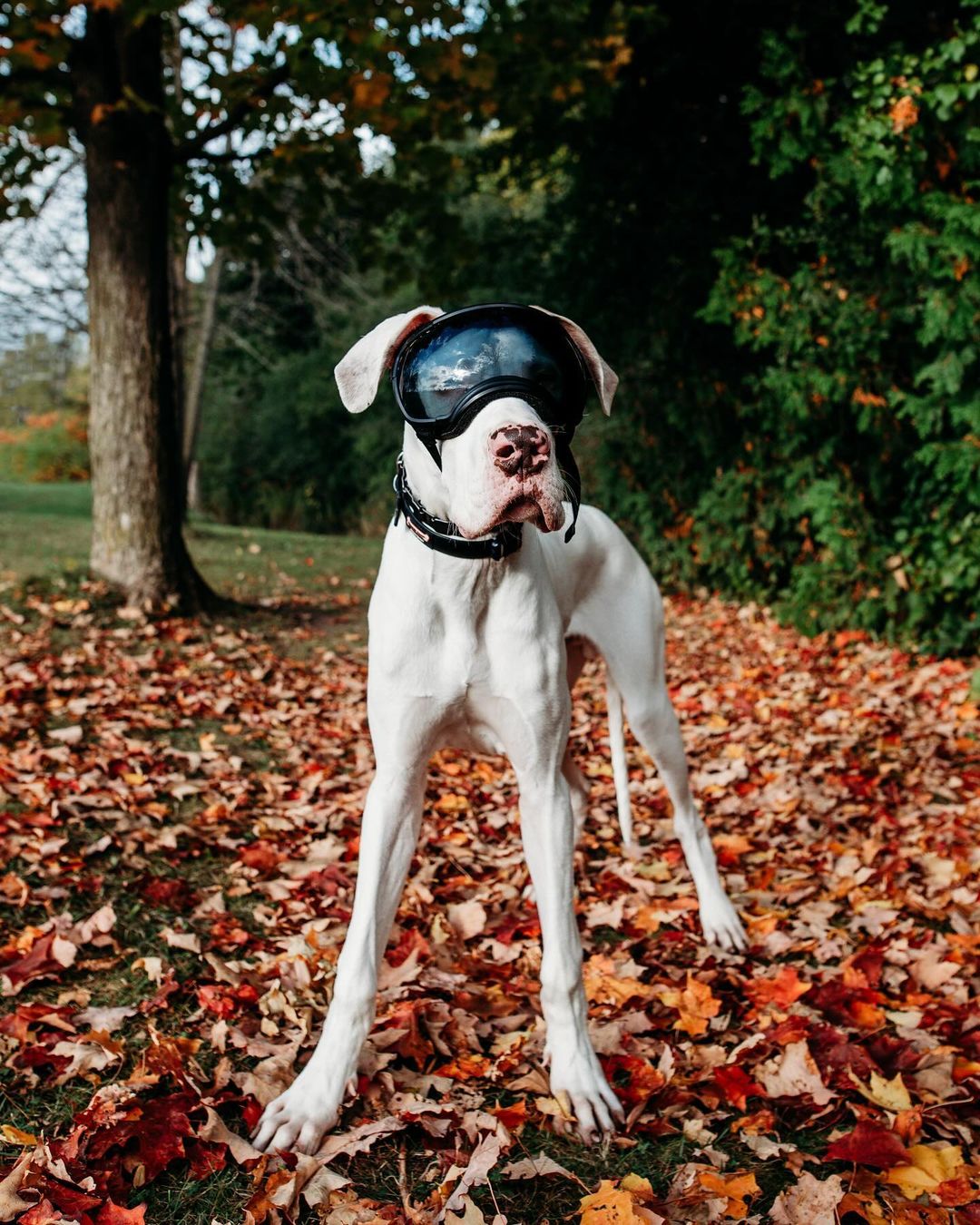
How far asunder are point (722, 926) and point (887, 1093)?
89cm

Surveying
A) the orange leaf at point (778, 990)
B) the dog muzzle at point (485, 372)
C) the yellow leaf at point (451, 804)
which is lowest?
the yellow leaf at point (451, 804)

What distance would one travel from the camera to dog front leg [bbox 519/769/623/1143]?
2.33 m

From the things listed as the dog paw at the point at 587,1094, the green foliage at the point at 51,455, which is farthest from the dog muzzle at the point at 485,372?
the green foliage at the point at 51,455

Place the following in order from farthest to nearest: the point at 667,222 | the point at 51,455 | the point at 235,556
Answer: the point at 51,455 < the point at 235,556 < the point at 667,222

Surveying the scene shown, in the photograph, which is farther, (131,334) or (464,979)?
(131,334)

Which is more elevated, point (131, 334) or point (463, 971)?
point (131, 334)

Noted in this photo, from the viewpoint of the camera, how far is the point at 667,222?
30.0 feet

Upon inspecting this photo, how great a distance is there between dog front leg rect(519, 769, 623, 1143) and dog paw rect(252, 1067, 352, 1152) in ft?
1.72

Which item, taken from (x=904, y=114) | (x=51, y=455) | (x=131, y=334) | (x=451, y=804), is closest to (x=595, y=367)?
(x=451, y=804)

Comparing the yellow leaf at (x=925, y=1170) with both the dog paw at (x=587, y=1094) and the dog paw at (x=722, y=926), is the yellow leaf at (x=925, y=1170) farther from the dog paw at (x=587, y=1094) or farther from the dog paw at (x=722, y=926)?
the dog paw at (x=722, y=926)

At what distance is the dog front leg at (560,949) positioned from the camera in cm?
233

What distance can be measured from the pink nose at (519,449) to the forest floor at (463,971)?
145 cm

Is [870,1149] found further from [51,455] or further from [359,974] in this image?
[51,455]

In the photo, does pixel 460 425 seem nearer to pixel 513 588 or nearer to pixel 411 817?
pixel 513 588
